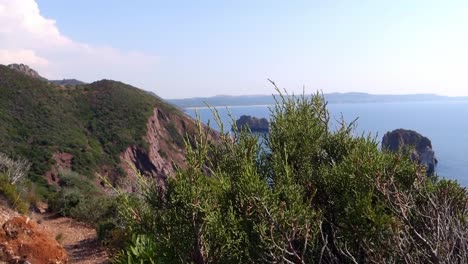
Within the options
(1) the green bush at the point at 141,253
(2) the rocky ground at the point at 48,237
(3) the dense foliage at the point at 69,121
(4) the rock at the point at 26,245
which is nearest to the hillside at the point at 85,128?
(3) the dense foliage at the point at 69,121

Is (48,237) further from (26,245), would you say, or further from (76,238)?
(76,238)

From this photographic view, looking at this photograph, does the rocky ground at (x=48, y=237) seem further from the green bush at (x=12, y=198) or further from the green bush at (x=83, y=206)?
the green bush at (x=12, y=198)

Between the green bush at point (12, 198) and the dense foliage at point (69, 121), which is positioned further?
the dense foliage at point (69, 121)

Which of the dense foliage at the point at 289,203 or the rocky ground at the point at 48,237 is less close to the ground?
the dense foliage at the point at 289,203

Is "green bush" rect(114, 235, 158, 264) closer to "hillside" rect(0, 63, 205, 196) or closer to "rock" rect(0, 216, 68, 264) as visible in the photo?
"rock" rect(0, 216, 68, 264)

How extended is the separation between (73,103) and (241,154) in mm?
61703

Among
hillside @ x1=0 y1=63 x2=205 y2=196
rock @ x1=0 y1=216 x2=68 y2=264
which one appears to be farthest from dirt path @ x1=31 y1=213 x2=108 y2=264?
hillside @ x1=0 y1=63 x2=205 y2=196

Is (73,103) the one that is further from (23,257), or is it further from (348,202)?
(348,202)

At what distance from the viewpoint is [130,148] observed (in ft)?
199

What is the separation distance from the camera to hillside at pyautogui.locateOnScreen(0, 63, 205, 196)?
48.0 m

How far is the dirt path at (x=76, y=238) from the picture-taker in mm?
14141

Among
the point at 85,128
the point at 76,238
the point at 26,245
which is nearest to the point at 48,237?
the point at 26,245

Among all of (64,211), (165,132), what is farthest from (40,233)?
(165,132)

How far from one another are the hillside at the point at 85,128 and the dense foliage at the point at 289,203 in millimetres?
34771
